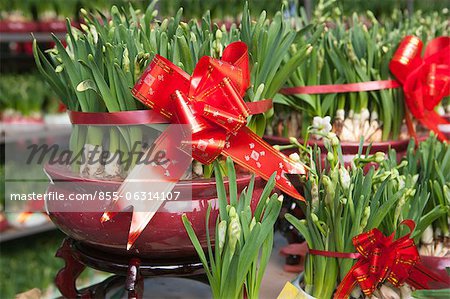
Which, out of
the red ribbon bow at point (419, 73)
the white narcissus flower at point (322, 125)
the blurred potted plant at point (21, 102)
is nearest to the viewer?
the white narcissus flower at point (322, 125)

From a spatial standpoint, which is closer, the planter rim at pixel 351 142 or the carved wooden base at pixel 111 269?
the carved wooden base at pixel 111 269

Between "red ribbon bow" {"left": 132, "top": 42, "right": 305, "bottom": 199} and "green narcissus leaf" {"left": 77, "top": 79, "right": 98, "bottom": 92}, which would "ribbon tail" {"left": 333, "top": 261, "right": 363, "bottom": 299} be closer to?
"red ribbon bow" {"left": 132, "top": 42, "right": 305, "bottom": 199}

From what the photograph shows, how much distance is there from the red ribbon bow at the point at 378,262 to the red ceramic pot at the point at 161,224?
0.12 metres

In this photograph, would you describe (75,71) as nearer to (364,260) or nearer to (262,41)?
(262,41)

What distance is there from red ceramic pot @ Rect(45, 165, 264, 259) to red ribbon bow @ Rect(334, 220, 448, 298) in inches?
4.7

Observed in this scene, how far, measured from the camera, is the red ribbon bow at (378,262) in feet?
1.81

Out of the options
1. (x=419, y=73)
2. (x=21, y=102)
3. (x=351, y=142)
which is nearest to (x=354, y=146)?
(x=351, y=142)

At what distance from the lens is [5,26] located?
7.36ft

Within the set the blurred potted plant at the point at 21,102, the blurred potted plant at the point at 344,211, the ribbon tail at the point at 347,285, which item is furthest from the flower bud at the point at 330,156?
the blurred potted plant at the point at 21,102

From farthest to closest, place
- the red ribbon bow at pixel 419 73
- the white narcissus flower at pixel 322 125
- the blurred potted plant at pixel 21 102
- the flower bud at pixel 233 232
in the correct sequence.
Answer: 1. the blurred potted plant at pixel 21 102
2. the red ribbon bow at pixel 419 73
3. the white narcissus flower at pixel 322 125
4. the flower bud at pixel 233 232

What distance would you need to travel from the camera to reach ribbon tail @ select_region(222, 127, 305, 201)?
0.59 m

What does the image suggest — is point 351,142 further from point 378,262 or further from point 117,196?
point 117,196

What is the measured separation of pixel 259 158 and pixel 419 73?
31 cm

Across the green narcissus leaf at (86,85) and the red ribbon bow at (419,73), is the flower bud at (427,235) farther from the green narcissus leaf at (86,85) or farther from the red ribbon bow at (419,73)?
the green narcissus leaf at (86,85)
